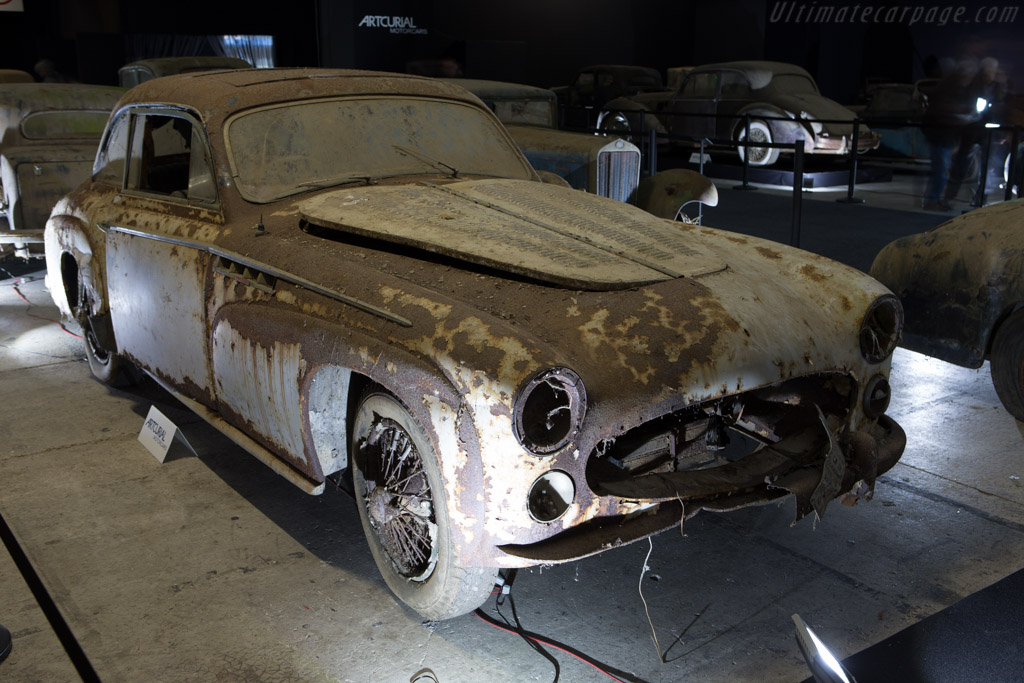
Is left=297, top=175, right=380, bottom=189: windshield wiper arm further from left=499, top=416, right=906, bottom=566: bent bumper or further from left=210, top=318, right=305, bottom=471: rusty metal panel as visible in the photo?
left=499, top=416, right=906, bottom=566: bent bumper

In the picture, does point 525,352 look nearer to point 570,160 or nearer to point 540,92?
point 570,160

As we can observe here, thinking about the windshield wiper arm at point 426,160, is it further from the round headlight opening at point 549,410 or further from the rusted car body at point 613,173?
the rusted car body at point 613,173

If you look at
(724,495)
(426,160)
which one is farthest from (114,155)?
(724,495)

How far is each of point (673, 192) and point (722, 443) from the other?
13.4ft

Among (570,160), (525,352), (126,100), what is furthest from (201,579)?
(570,160)

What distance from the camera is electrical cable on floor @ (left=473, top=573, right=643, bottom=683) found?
250cm

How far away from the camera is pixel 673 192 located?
22.3 ft

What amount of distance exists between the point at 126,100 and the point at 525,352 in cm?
297

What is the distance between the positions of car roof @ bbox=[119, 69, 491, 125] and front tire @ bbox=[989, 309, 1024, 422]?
8.44ft

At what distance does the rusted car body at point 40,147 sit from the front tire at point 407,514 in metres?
4.57

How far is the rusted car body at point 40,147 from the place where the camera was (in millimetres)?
6422

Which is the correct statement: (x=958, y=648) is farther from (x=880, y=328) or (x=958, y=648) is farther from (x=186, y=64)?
(x=186, y=64)

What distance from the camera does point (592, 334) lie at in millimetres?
2469

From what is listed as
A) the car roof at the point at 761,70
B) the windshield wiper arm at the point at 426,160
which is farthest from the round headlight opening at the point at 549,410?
the car roof at the point at 761,70
